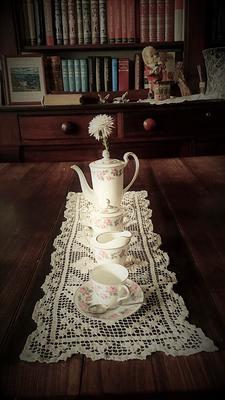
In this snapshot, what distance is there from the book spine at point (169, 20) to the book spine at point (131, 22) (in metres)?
0.20

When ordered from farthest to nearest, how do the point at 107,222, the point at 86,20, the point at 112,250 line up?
1. the point at 86,20
2. the point at 107,222
3. the point at 112,250

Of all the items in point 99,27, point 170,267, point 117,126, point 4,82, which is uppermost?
point 99,27

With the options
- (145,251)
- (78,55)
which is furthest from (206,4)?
(145,251)

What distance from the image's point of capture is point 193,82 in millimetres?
2186

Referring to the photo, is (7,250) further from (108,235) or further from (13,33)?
(13,33)

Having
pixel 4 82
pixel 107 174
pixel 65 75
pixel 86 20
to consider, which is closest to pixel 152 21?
pixel 86 20

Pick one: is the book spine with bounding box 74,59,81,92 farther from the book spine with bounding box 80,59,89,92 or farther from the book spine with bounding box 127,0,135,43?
the book spine with bounding box 127,0,135,43

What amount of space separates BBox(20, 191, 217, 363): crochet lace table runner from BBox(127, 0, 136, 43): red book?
1.76 metres

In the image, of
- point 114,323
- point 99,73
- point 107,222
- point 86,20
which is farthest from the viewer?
point 99,73

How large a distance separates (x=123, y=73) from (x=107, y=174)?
1566 mm

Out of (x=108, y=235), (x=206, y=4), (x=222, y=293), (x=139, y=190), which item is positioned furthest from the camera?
(x=206, y=4)

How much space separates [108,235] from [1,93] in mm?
1889

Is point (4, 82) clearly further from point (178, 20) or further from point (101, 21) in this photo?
point (178, 20)

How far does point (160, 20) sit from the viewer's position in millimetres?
2059
